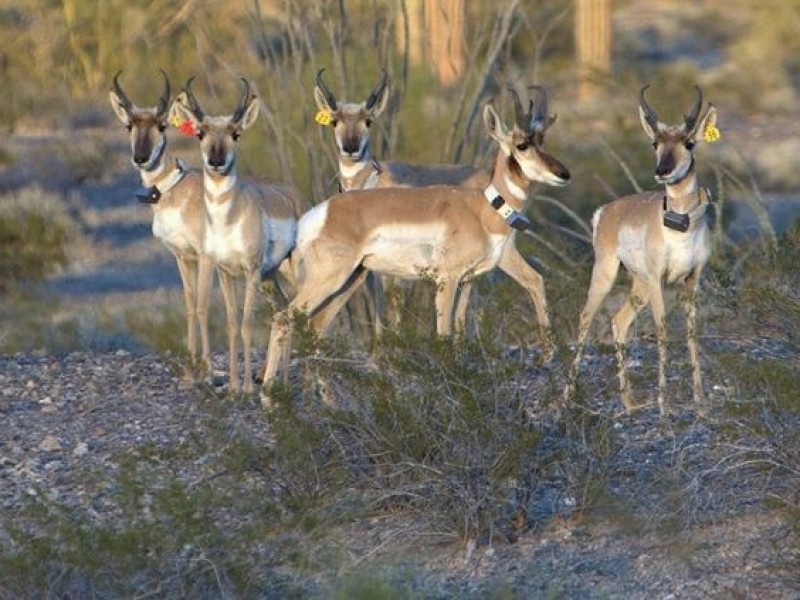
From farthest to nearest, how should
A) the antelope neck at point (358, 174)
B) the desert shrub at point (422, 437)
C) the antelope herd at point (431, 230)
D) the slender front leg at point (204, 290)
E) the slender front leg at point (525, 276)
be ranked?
the antelope neck at point (358, 174) → the slender front leg at point (204, 290) → the slender front leg at point (525, 276) → the antelope herd at point (431, 230) → the desert shrub at point (422, 437)

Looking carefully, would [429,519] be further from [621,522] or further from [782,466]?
[782,466]

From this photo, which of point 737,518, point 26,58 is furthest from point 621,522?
point 26,58

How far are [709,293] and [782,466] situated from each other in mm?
1522

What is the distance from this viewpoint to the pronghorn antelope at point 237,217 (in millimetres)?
10844

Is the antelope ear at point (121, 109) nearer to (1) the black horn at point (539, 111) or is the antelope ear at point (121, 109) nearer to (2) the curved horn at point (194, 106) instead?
(2) the curved horn at point (194, 106)

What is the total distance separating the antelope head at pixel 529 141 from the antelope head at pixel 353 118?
1.26 metres

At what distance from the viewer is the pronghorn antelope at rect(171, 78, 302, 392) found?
10844mm

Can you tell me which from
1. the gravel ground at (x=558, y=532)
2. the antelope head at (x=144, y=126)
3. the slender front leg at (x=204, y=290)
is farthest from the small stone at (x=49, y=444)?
the antelope head at (x=144, y=126)

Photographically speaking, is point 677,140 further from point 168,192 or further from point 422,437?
point 168,192

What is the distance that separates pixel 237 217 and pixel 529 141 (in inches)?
64.1

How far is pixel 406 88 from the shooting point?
14398 millimetres

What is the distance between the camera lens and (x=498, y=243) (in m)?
10.8

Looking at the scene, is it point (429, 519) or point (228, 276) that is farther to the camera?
point (228, 276)

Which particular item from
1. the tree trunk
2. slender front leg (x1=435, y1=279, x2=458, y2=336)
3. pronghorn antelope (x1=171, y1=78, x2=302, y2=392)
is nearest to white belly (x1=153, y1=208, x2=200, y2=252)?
pronghorn antelope (x1=171, y1=78, x2=302, y2=392)
